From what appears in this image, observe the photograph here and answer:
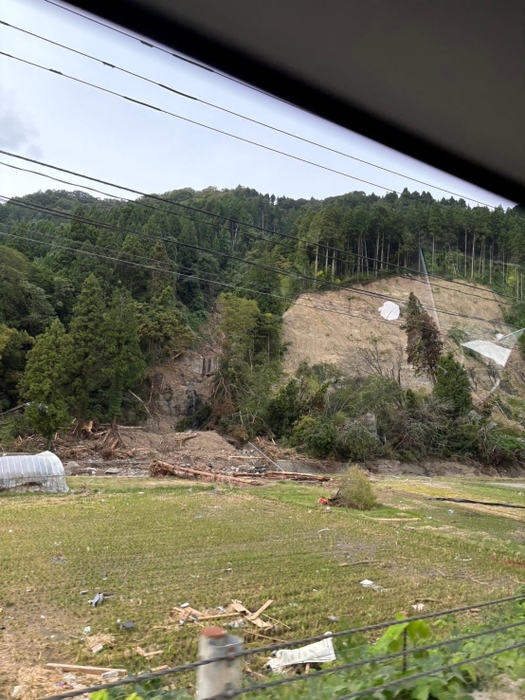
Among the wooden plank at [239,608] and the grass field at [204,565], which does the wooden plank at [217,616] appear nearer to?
the wooden plank at [239,608]

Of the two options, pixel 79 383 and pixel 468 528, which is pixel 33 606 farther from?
pixel 79 383

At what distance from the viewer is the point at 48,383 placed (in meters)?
15.1

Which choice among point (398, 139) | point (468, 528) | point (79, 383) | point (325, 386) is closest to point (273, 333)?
point (325, 386)

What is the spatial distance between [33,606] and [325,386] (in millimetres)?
17073

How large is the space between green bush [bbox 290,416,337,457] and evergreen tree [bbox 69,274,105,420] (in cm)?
723

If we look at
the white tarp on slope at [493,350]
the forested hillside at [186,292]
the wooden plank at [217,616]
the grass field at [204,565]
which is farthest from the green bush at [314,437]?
the wooden plank at [217,616]

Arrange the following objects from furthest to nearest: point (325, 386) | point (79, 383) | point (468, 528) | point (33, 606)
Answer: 1. point (325, 386)
2. point (79, 383)
3. point (468, 528)
4. point (33, 606)

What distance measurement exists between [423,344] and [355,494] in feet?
48.4

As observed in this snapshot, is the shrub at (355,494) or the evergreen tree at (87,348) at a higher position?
the evergreen tree at (87,348)

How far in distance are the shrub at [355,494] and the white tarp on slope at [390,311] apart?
18.0 metres

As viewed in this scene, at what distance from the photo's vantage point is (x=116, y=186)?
3590 millimetres

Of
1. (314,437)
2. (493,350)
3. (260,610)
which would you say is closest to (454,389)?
(493,350)

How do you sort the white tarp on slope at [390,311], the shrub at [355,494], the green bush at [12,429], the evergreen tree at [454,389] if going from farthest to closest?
the white tarp on slope at [390,311]
the evergreen tree at [454,389]
the green bush at [12,429]
the shrub at [355,494]

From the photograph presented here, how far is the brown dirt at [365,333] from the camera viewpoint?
82.7ft
